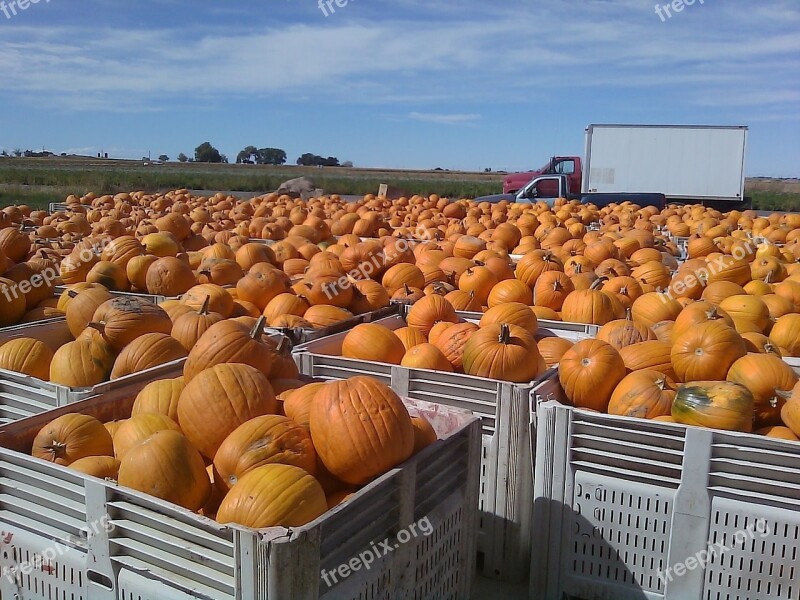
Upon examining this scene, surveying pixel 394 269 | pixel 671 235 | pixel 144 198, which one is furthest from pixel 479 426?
pixel 144 198

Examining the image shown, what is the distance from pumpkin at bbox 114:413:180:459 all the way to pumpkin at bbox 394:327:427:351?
69.1 inches

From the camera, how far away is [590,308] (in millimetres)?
4734

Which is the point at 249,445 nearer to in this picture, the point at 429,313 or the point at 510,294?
the point at 429,313

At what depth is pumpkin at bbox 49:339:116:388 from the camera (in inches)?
137

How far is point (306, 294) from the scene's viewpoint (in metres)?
5.17

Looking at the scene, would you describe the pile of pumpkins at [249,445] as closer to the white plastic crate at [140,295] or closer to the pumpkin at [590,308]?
the pumpkin at [590,308]

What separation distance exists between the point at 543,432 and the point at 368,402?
1003 millimetres

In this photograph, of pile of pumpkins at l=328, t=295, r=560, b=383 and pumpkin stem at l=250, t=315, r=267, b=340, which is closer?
pumpkin stem at l=250, t=315, r=267, b=340

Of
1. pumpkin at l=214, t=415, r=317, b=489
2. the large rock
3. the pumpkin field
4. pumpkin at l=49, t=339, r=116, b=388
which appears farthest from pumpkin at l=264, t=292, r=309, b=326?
the large rock

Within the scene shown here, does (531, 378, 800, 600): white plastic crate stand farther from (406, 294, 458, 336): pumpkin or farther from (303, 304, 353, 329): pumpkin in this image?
(303, 304, 353, 329): pumpkin

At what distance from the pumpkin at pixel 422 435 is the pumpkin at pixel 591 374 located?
101 cm

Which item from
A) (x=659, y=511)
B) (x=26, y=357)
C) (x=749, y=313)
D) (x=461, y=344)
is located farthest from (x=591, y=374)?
(x=26, y=357)

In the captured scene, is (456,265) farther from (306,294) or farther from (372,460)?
(372,460)

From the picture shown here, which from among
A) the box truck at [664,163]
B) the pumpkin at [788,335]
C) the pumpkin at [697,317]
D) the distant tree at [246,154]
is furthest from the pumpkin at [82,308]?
the distant tree at [246,154]
